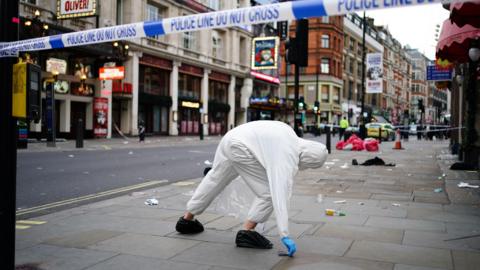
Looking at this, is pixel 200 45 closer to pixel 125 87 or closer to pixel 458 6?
pixel 125 87

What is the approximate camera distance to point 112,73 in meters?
29.7

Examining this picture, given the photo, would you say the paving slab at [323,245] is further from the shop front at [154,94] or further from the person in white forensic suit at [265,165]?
the shop front at [154,94]

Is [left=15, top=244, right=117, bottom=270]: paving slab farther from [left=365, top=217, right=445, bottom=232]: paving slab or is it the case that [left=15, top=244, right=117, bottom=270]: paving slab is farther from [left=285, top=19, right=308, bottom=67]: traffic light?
[left=285, top=19, right=308, bottom=67]: traffic light

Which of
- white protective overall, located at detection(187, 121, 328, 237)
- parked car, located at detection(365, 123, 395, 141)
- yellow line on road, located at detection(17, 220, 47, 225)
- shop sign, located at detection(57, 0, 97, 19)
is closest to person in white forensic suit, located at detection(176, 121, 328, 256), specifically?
white protective overall, located at detection(187, 121, 328, 237)

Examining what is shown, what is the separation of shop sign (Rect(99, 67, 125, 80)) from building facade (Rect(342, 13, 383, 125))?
48412 millimetres

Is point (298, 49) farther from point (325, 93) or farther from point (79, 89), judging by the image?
point (325, 93)

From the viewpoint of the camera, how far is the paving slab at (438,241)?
Answer: 474cm

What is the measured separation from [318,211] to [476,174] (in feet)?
18.7

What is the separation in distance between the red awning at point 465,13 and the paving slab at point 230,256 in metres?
4.14

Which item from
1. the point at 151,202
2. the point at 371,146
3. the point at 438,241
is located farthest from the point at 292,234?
the point at 371,146

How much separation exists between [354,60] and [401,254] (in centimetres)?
7821

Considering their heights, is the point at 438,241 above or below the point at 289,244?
below

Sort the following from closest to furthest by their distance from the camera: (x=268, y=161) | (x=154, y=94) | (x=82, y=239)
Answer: (x=268, y=161) → (x=82, y=239) → (x=154, y=94)

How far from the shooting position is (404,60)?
108375mm
